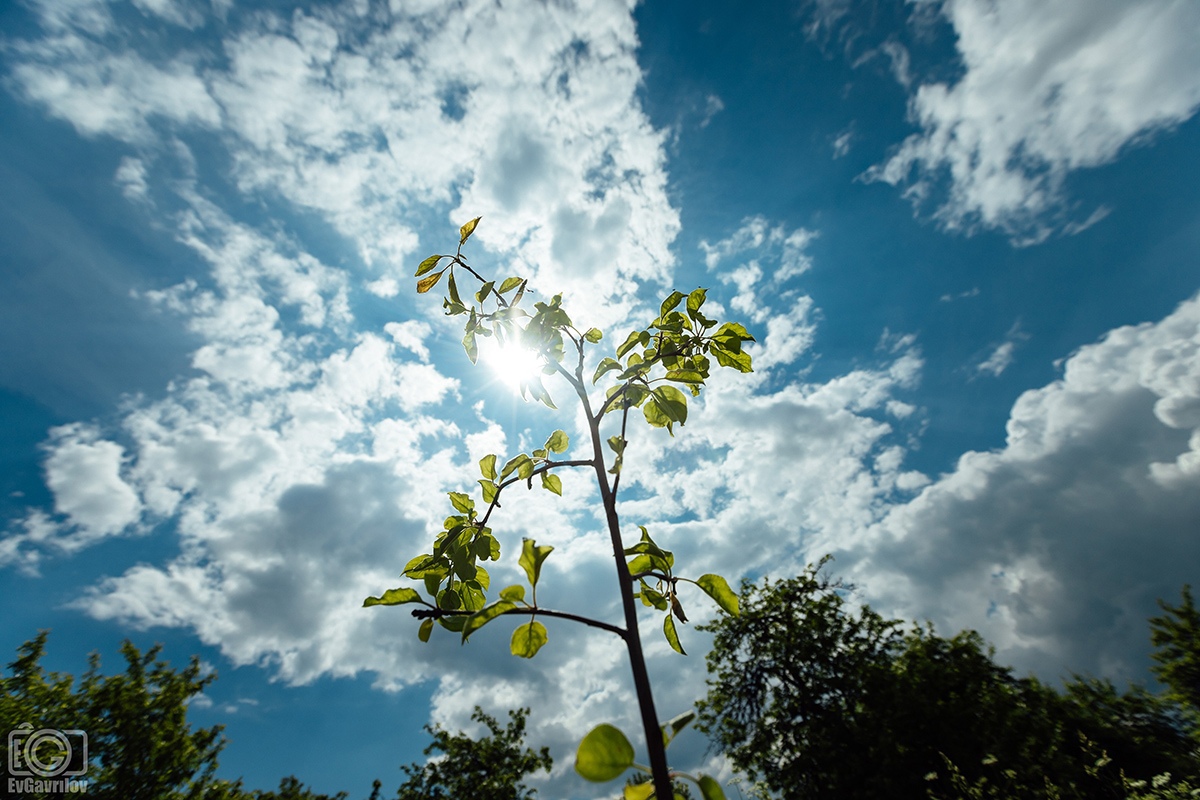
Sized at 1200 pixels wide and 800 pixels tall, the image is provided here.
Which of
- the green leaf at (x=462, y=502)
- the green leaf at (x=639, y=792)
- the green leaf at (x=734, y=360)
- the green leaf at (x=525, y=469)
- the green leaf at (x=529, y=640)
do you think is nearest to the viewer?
the green leaf at (x=639, y=792)

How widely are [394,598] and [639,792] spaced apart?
67 cm

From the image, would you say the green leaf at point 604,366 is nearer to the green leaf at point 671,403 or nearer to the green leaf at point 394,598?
the green leaf at point 671,403

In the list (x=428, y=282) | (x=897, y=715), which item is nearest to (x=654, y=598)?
(x=428, y=282)

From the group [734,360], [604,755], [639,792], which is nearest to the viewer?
[604,755]

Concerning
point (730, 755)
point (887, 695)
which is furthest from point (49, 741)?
point (887, 695)

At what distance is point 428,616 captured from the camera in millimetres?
1090

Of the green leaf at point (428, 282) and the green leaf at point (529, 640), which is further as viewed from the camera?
the green leaf at point (428, 282)

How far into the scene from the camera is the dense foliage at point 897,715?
51.2 ft

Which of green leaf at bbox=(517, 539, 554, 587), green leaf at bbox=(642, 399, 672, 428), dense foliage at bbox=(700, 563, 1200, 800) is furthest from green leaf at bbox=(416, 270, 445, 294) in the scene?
dense foliage at bbox=(700, 563, 1200, 800)

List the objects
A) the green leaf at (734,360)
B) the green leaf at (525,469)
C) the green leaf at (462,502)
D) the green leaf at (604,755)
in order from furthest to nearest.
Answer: the green leaf at (734,360)
the green leaf at (462,502)
the green leaf at (525,469)
the green leaf at (604,755)

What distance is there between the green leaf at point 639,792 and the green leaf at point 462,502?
32.6 inches

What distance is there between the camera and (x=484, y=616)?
85 centimetres

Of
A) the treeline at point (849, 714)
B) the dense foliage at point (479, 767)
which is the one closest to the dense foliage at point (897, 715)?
the treeline at point (849, 714)

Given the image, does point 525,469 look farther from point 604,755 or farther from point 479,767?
point 479,767
